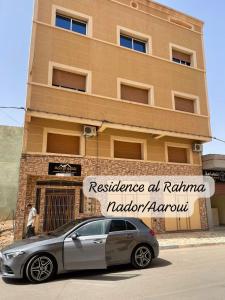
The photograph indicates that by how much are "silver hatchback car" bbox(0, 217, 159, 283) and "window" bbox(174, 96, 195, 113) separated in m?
→ 10.6

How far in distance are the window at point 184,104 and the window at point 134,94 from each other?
6.92 feet

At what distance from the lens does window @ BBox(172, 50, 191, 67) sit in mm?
17397

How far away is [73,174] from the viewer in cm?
1283

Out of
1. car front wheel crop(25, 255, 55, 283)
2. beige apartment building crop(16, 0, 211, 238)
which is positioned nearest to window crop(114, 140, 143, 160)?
beige apartment building crop(16, 0, 211, 238)

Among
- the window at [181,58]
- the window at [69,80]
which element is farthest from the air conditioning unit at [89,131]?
the window at [181,58]

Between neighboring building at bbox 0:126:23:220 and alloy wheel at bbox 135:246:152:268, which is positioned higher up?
neighboring building at bbox 0:126:23:220

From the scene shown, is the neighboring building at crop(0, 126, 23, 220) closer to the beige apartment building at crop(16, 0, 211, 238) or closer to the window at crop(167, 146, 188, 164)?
the beige apartment building at crop(16, 0, 211, 238)

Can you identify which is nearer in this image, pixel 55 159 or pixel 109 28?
pixel 55 159

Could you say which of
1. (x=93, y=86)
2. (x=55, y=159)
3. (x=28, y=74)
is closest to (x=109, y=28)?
(x=93, y=86)

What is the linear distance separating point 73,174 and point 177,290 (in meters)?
8.50

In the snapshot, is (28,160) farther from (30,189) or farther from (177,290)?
(177,290)

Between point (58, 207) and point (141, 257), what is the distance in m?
6.58

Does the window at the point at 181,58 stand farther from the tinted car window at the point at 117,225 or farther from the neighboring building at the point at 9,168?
the tinted car window at the point at 117,225

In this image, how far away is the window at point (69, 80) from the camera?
13367mm
